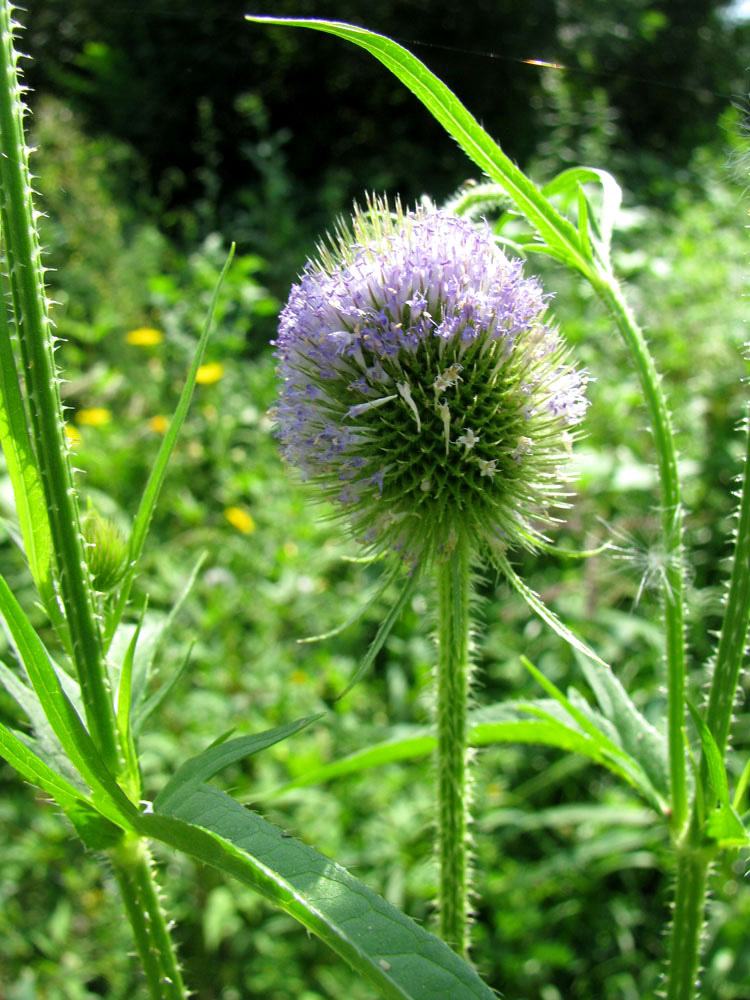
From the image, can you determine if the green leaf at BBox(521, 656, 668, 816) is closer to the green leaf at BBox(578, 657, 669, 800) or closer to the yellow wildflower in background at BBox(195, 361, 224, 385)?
the green leaf at BBox(578, 657, 669, 800)

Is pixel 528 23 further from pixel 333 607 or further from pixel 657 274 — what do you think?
pixel 333 607

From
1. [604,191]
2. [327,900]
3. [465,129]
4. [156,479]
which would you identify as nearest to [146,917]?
[327,900]

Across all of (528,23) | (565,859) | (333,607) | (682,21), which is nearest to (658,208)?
(528,23)

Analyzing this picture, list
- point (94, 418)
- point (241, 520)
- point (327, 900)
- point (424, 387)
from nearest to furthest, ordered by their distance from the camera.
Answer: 1. point (327, 900)
2. point (424, 387)
3. point (241, 520)
4. point (94, 418)

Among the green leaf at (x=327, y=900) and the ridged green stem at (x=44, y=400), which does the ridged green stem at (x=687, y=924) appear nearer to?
the green leaf at (x=327, y=900)

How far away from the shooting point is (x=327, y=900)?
758mm

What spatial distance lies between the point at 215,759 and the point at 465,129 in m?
0.81

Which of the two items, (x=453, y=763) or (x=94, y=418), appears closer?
(x=453, y=763)

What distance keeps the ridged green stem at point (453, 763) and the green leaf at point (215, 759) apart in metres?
0.43

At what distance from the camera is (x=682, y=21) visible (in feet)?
40.0

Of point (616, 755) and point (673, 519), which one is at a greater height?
point (673, 519)

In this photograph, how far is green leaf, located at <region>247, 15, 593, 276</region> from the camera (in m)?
0.93

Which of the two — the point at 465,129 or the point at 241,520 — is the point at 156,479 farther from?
the point at 241,520

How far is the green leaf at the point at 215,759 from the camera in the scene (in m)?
0.89
